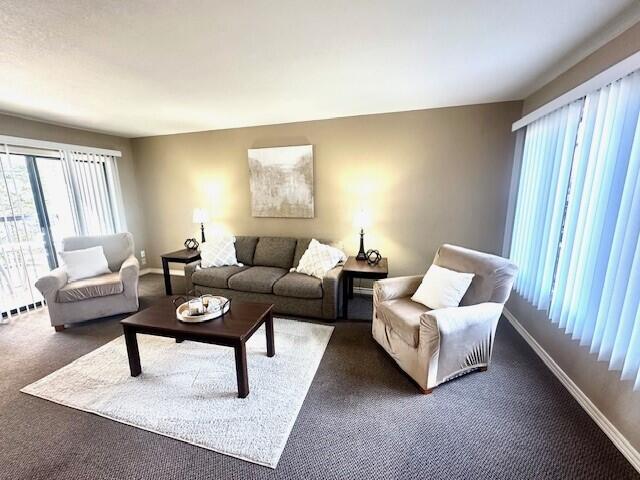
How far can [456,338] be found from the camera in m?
1.80

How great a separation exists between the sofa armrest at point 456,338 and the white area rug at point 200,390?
922 mm

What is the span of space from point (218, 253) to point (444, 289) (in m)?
2.79

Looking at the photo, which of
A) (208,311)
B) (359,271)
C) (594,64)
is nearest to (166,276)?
(208,311)

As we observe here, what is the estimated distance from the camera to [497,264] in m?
2.04

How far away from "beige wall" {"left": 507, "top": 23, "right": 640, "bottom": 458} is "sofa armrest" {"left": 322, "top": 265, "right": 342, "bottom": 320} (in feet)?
6.08

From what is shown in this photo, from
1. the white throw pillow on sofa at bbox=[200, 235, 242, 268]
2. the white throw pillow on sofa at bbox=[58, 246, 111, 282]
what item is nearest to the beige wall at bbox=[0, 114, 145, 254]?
the white throw pillow on sofa at bbox=[58, 246, 111, 282]

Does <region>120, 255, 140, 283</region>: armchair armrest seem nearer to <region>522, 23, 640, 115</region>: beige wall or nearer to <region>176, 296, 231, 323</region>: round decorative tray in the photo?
<region>176, 296, 231, 323</region>: round decorative tray

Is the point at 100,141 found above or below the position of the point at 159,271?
above

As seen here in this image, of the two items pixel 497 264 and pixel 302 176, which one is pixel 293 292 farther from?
pixel 497 264

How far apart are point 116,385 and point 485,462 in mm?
2481

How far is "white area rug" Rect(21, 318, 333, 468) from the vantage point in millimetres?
1541

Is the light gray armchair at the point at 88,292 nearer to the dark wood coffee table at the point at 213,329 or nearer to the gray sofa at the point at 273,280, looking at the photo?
the gray sofa at the point at 273,280

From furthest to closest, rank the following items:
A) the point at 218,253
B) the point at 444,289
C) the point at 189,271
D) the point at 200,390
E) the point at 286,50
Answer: the point at 218,253 → the point at 189,271 → the point at 444,289 → the point at 200,390 → the point at 286,50

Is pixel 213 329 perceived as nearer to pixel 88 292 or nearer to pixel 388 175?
pixel 88 292
